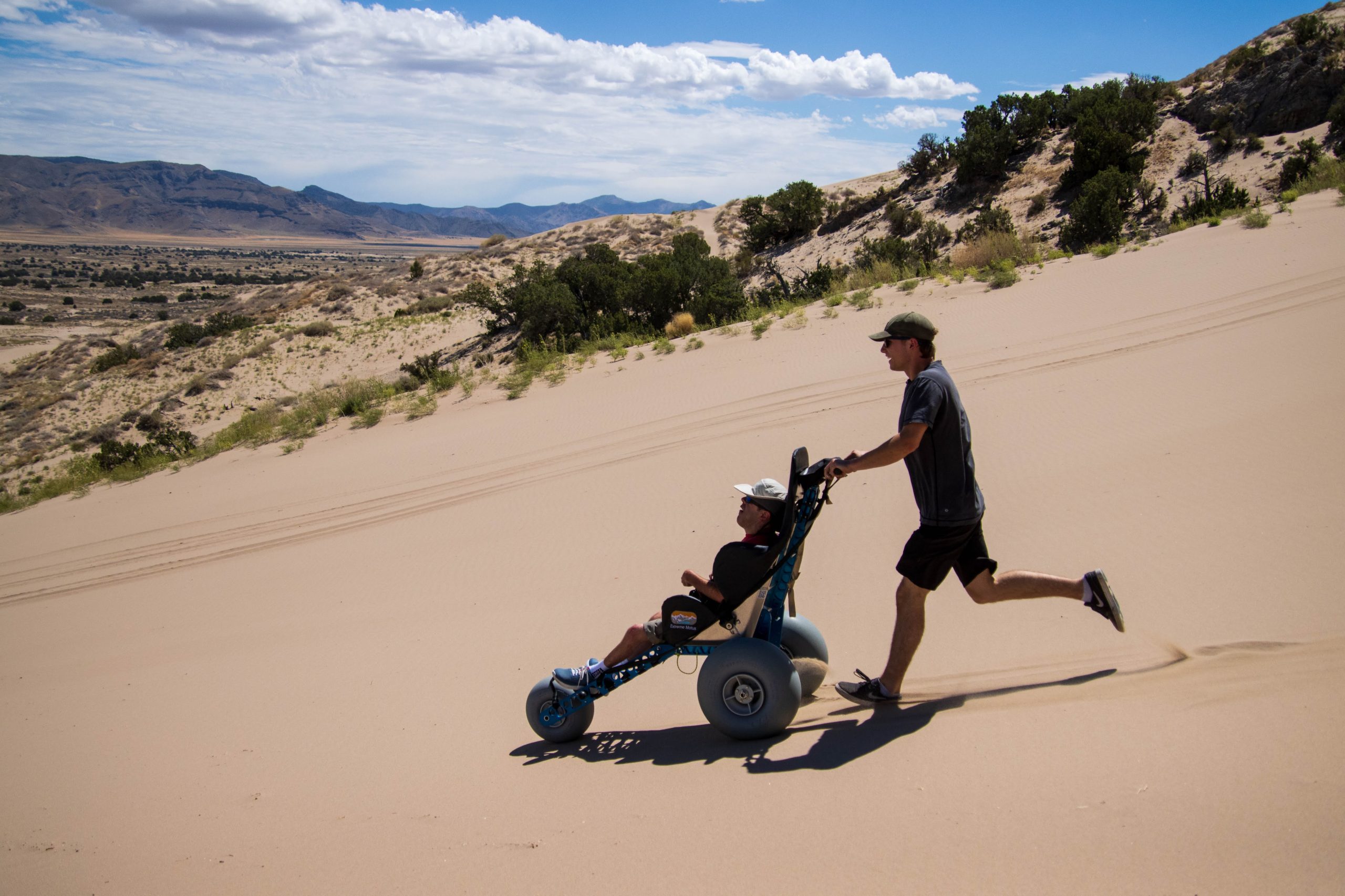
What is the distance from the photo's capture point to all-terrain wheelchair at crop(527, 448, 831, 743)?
10.7ft

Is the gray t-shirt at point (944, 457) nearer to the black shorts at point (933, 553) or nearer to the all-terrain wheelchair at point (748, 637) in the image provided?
the black shorts at point (933, 553)

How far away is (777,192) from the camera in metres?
30.4

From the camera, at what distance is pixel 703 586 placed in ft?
11.1

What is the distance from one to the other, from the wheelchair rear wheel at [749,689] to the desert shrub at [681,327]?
12108 mm

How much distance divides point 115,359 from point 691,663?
97.5ft

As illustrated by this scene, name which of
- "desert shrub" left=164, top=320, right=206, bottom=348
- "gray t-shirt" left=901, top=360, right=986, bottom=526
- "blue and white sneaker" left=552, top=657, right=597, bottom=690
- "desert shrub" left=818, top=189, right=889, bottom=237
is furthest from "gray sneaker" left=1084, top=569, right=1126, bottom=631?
"desert shrub" left=164, top=320, right=206, bottom=348

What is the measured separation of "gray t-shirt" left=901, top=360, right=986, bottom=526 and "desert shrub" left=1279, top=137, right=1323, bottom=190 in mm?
18704

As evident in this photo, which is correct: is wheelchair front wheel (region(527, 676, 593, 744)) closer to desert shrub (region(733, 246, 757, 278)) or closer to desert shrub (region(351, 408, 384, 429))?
→ desert shrub (region(351, 408, 384, 429))

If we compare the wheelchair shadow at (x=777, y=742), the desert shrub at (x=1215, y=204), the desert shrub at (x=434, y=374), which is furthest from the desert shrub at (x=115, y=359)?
the desert shrub at (x=1215, y=204)

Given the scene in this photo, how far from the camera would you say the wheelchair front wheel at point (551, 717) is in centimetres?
373

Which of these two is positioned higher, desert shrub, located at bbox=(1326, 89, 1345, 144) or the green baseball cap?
desert shrub, located at bbox=(1326, 89, 1345, 144)

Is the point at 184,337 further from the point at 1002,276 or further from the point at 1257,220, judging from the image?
the point at 1257,220

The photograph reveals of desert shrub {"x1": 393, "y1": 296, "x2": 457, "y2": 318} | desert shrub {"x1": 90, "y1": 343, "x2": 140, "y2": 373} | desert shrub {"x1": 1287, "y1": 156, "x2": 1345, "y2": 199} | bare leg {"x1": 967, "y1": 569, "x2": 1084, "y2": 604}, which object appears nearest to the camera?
bare leg {"x1": 967, "y1": 569, "x2": 1084, "y2": 604}

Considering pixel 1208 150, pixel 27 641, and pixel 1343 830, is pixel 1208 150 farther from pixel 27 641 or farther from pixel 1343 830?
pixel 27 641
